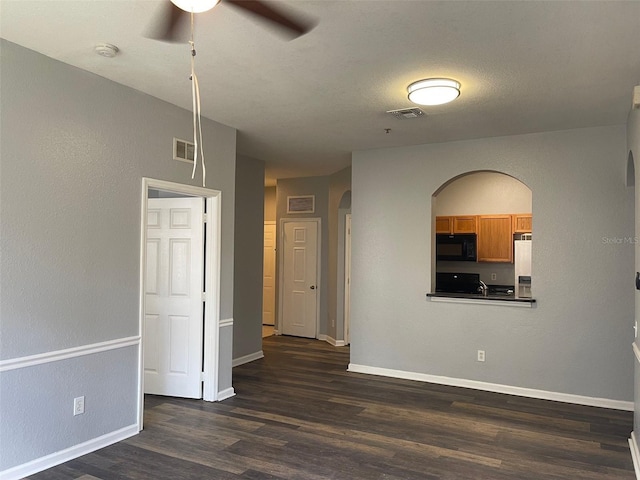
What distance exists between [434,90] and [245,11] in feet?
5.11

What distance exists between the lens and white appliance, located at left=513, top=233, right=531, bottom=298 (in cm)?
641

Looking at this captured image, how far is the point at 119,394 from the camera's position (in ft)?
11.6

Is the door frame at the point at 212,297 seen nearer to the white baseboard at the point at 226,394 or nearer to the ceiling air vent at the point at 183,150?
the white baseboard at the point at 226,394

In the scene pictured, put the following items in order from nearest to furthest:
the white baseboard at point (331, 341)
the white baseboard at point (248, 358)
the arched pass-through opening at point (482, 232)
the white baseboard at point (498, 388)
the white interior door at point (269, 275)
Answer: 1. the white baseboard at point (498, 388)
2. the white baseboard at point (248, 358)
3. the arched pass-through opening at point (482, 232)
4. the white baseboard at point (331, 341)
5. the white interior door at point (269, 275)

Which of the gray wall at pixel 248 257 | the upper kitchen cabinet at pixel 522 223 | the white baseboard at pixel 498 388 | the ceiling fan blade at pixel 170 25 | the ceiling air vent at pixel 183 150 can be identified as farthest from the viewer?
the upper kitchen cabinet at pixel 522 223

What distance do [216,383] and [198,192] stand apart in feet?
6.00

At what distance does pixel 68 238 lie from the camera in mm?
3172

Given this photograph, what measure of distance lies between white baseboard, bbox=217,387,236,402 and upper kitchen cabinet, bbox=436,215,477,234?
4.50 m

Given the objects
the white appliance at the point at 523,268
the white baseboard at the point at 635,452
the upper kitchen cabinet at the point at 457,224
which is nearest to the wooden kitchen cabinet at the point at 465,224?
the upper kitchen cabinet at the point at 457,224

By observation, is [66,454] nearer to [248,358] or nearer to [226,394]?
[226,394]

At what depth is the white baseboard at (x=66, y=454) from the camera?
9.37 feet

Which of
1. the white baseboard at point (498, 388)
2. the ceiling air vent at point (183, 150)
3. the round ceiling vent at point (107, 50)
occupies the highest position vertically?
the round ceiling vent at point (107, 50)

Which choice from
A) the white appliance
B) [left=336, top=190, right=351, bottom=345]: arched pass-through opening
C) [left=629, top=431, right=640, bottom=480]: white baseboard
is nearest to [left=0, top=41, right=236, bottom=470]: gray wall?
[left=629, top=431, right=640, bottom=480]: white baseboard

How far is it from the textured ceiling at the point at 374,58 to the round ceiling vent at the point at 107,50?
5 cm
